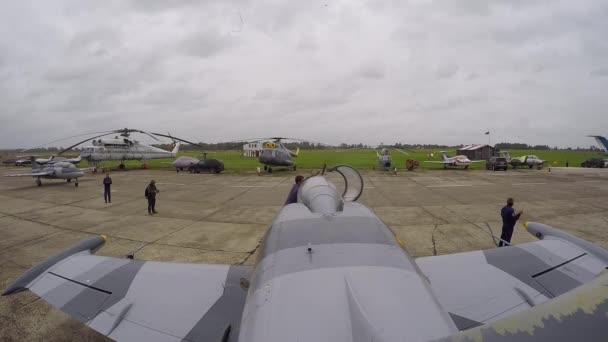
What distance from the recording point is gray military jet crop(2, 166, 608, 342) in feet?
4.71

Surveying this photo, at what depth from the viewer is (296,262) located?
213cm

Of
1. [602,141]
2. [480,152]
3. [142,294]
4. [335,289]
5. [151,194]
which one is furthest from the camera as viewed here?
[480,152]

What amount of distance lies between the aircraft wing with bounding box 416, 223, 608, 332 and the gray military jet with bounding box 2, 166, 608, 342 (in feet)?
0.05

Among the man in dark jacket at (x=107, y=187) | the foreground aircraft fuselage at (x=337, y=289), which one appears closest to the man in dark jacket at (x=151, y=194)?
the man in dark jacket at (x=107, y=187)

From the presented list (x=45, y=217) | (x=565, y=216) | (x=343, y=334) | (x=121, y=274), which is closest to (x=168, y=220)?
(x=45, y=217)

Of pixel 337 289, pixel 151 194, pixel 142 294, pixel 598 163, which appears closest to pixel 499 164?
pixel 598 163

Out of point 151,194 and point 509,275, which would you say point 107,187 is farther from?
point 509,275

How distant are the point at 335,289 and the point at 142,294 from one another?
7.81ft

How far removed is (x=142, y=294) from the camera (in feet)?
9.83

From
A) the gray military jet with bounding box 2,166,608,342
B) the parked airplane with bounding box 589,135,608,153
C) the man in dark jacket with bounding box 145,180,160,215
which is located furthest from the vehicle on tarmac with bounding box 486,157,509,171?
Answer: the man in dark jacket with bounding box 145,180,160,215

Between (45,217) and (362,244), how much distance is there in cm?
1298

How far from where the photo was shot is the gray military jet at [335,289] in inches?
56.6

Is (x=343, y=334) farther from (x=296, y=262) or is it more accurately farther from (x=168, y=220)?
(x=168, y=220)

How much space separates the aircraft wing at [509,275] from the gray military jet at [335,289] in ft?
0.05
